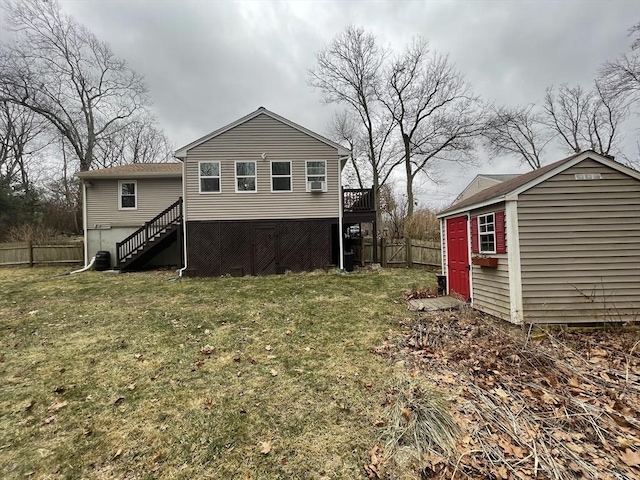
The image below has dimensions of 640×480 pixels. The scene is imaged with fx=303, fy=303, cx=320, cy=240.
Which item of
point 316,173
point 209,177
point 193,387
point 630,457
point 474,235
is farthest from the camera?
point 316,173

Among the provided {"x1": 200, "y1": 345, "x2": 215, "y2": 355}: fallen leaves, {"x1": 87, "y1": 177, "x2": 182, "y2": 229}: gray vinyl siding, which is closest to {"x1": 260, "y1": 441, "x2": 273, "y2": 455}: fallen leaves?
{"x1": 200, "y1": 345, "x2": 215, "y2": 355}: fallen leaves

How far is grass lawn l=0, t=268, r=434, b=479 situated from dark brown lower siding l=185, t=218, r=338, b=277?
4210mm

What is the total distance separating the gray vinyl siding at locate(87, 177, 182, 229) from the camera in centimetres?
1473

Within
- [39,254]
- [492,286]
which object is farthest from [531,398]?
[39,254]

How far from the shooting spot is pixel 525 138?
1224 inches

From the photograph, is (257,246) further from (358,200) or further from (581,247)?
(581,247)

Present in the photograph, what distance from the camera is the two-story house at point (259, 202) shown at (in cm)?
1224

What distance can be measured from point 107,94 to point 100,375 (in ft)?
93.9

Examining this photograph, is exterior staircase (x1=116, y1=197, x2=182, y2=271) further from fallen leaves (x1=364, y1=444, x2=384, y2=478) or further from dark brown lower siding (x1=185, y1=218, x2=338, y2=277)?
fallen leaves (x1=364, y1=444, x2=384, y2=478)

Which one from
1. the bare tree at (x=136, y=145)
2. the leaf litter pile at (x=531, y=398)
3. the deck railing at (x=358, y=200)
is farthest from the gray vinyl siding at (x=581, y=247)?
the bare tree at (x=136, y=145)

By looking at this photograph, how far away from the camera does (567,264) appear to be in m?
5.80

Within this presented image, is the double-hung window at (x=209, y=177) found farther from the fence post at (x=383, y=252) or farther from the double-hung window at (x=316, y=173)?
the fence post at (x=383, y=252)

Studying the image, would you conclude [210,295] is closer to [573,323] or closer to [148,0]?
[573,323]

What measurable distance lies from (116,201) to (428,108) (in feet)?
72.7
